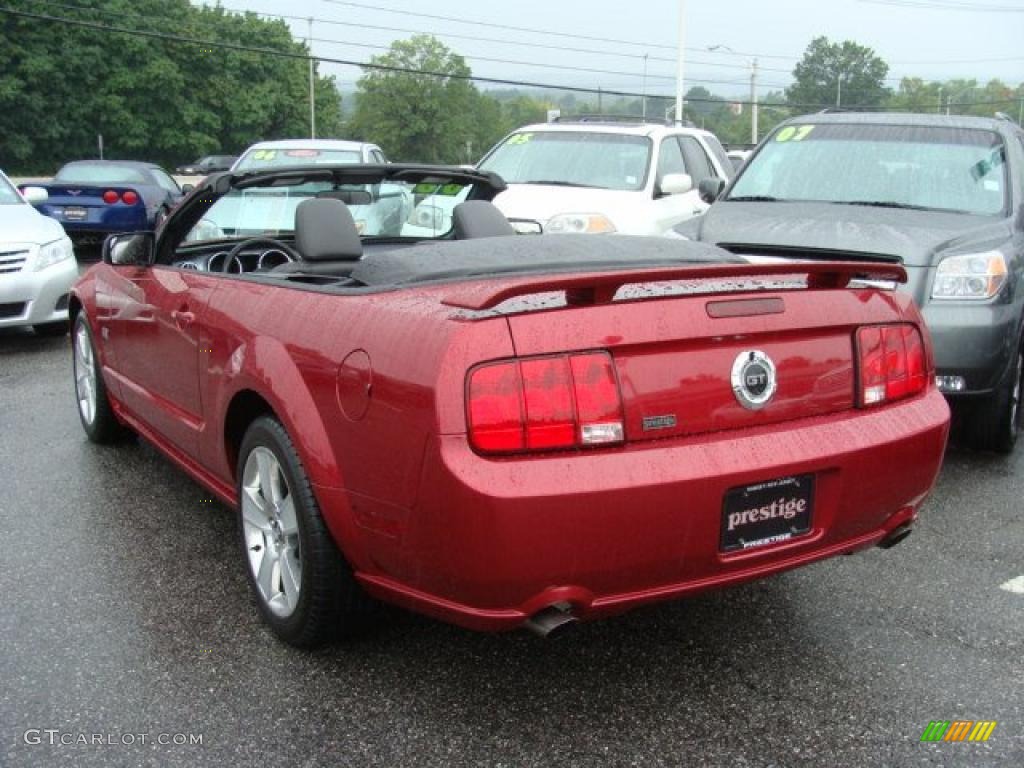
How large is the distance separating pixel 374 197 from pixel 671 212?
17.1 ft

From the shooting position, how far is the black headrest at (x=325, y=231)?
3.75m

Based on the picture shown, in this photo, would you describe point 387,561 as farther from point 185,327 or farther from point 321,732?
point 185,327

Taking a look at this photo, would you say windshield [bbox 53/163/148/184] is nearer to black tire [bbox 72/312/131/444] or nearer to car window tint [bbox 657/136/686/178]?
car window tint [bbox 657/136/686/178]

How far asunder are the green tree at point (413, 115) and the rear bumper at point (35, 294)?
101045mm

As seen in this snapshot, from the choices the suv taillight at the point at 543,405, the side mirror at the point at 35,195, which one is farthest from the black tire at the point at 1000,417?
the side mirror at the point at 35,195

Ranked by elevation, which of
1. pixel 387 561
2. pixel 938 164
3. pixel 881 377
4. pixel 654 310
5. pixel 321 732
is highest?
pixel 938 164

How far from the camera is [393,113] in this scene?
361 feet

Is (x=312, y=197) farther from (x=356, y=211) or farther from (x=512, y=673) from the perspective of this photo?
(x=512, y=673)

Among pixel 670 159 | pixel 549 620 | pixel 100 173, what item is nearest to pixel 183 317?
pixel 549 620

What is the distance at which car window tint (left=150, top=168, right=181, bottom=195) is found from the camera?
17.2 meters

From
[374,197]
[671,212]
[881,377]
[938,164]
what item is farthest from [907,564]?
[671,212]

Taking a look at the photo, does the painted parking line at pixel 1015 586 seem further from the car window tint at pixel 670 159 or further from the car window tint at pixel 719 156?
the car window tint at pixel 719 156

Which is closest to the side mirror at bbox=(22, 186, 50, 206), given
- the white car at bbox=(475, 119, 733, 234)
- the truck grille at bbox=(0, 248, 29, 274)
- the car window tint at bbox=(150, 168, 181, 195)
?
the truck grille at bbox=(0, 248, 29, 274)

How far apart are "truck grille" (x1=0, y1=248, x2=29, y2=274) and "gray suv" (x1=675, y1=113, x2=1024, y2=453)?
5226mm
